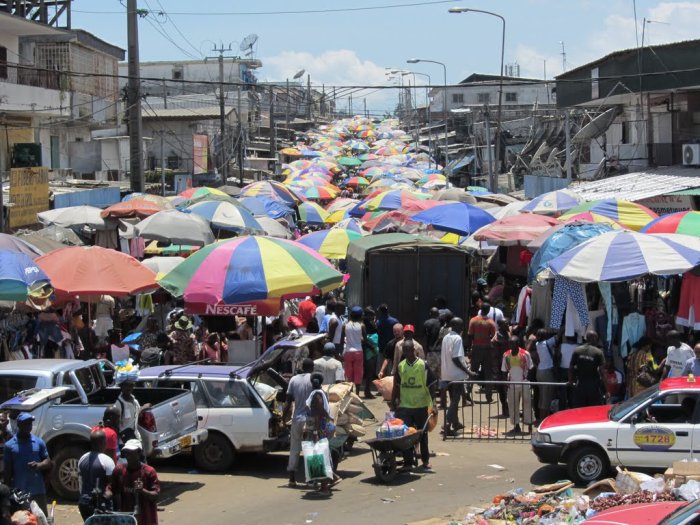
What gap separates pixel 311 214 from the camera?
32.4 metres

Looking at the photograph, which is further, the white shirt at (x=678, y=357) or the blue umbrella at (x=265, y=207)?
the blue umbrella at (x=265, y=207)

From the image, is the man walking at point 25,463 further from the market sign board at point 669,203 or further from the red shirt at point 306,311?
the market sign board at point 669,203

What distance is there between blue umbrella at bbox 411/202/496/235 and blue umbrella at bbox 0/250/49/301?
10404 mm

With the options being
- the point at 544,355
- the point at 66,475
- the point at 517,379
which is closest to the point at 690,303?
the point at 544,355

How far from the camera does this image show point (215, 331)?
16.4 metres

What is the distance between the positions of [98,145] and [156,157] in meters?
12.0

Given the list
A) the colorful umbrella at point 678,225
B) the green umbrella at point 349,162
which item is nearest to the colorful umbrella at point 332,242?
the colorful umbrella at point 678,225

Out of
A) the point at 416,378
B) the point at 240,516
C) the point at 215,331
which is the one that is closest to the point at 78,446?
the point at 240,516

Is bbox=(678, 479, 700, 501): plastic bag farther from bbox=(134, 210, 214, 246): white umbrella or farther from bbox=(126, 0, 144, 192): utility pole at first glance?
bbox=(126, 0, 144, 192): utility pole

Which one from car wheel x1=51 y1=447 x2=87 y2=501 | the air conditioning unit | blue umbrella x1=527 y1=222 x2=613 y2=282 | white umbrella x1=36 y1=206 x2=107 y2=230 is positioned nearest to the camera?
car wheel x1=51 y1=447 x2=87 y2=501

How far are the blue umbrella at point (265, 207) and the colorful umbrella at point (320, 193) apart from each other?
26.9ft

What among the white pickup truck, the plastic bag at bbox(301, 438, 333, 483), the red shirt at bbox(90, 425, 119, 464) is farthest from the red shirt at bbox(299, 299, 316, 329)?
the red shirt at bbox(90, 425, 119, 464)

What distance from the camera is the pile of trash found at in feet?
28.9

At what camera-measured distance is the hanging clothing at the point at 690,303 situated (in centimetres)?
1452
